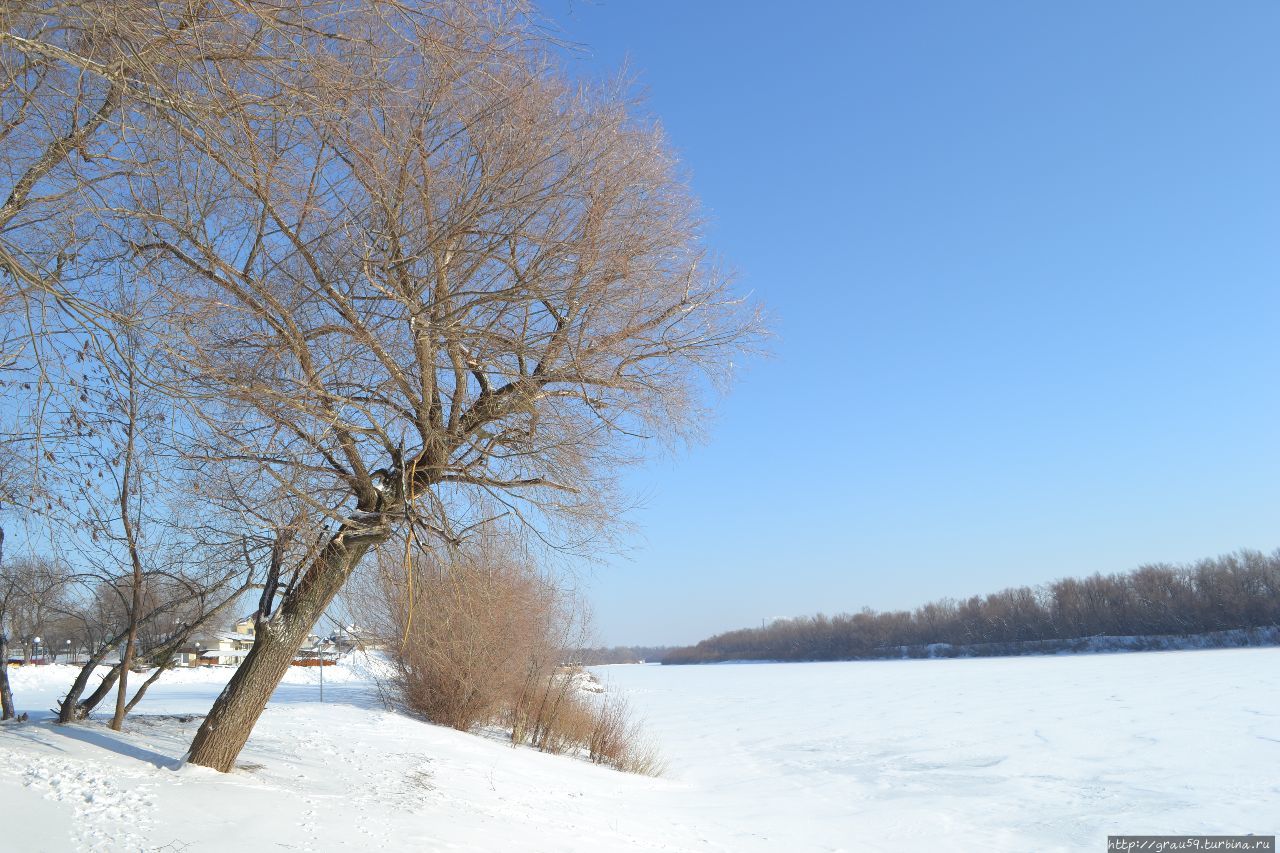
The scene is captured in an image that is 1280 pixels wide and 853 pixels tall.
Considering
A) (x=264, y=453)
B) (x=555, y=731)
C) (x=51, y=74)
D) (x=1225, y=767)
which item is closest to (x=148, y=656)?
(x=264, y=453)

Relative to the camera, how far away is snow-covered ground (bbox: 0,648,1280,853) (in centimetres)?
585

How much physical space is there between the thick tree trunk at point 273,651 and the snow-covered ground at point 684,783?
0.94 ft

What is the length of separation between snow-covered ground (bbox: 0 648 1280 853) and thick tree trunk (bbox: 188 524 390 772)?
0.29 metres

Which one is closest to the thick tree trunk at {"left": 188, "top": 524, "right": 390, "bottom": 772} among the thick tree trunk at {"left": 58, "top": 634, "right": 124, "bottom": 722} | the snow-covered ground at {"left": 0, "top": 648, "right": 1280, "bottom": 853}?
the snow-covered ground at {"left": 0, "top": 648, "right": 1280, "bottom": 853}

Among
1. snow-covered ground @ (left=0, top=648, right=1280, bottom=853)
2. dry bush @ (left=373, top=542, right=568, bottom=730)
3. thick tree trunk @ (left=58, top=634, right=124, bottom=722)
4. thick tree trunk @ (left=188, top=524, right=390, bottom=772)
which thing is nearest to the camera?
snow-covered ground @ (left=0, top=648, right=1280, bottom=853)

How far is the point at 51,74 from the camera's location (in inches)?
189

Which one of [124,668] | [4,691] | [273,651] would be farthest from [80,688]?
[273,651]

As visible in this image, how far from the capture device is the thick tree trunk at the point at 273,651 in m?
7.02

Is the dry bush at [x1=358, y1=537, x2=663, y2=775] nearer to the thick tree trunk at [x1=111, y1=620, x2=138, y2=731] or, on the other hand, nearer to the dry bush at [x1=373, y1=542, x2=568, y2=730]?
the dry bush at [x1=373, y1=542, x2=568, y2=730]

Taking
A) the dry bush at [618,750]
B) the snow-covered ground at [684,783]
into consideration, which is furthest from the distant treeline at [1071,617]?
the dry bush at [618,750]

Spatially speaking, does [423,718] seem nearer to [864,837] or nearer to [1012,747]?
[864,837]

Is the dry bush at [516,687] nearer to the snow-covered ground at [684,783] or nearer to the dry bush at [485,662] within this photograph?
the dry bush at [485,662]

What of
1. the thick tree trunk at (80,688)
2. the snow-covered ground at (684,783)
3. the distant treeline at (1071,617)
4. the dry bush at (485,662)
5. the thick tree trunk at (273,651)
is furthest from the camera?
the distant treeline at (1071,617)

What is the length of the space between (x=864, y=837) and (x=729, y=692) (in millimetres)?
34406
